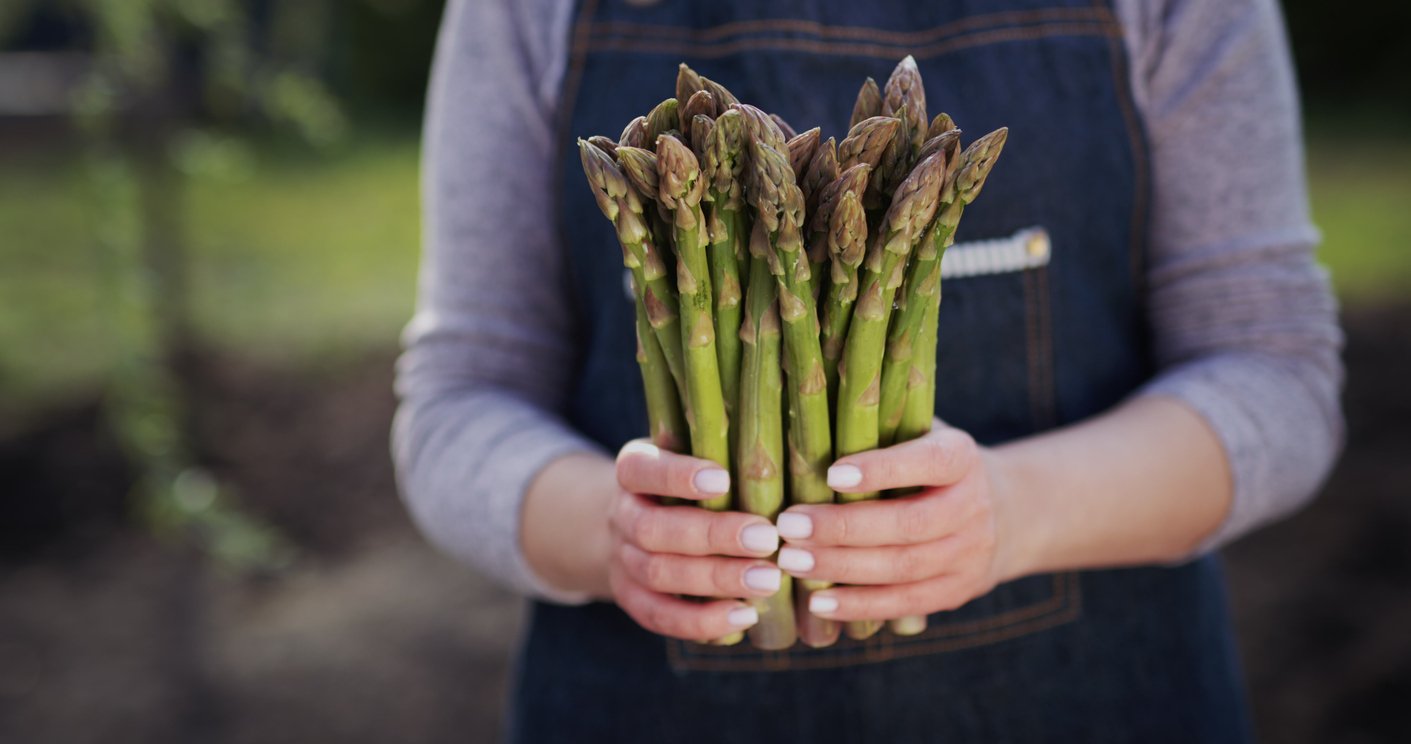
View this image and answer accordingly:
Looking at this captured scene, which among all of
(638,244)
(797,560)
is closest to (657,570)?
(797,560)

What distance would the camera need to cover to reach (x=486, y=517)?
1467 mm

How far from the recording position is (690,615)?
4.03ft

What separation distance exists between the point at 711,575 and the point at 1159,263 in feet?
2.83

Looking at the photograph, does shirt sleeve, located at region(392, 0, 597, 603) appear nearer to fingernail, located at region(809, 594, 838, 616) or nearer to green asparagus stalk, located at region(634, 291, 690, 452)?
green asparagus stalk, located at region(634, 291, 690, 452)

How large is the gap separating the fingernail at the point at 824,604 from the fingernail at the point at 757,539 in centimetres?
9

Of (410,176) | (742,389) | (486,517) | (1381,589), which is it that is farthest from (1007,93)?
(410,176)

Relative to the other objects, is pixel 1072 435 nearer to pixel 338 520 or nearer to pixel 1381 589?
pixel 1381 589

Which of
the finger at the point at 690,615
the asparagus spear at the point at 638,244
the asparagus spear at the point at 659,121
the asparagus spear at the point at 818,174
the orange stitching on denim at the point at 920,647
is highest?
the asparagus spear at the point at 659,121

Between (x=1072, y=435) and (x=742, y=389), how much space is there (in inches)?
18.6

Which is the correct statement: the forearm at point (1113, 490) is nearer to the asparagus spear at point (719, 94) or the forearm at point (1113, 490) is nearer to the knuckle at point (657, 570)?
the knuckle at point (657, 570)

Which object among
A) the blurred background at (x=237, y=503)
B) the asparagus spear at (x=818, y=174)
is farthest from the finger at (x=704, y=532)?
the blurred background at (x=237, y=503)

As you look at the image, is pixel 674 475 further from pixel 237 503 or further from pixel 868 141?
pixel 237 503

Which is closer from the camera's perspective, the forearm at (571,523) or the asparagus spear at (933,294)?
the asparagus spear at (933,294)

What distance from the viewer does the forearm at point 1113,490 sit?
1319mm
